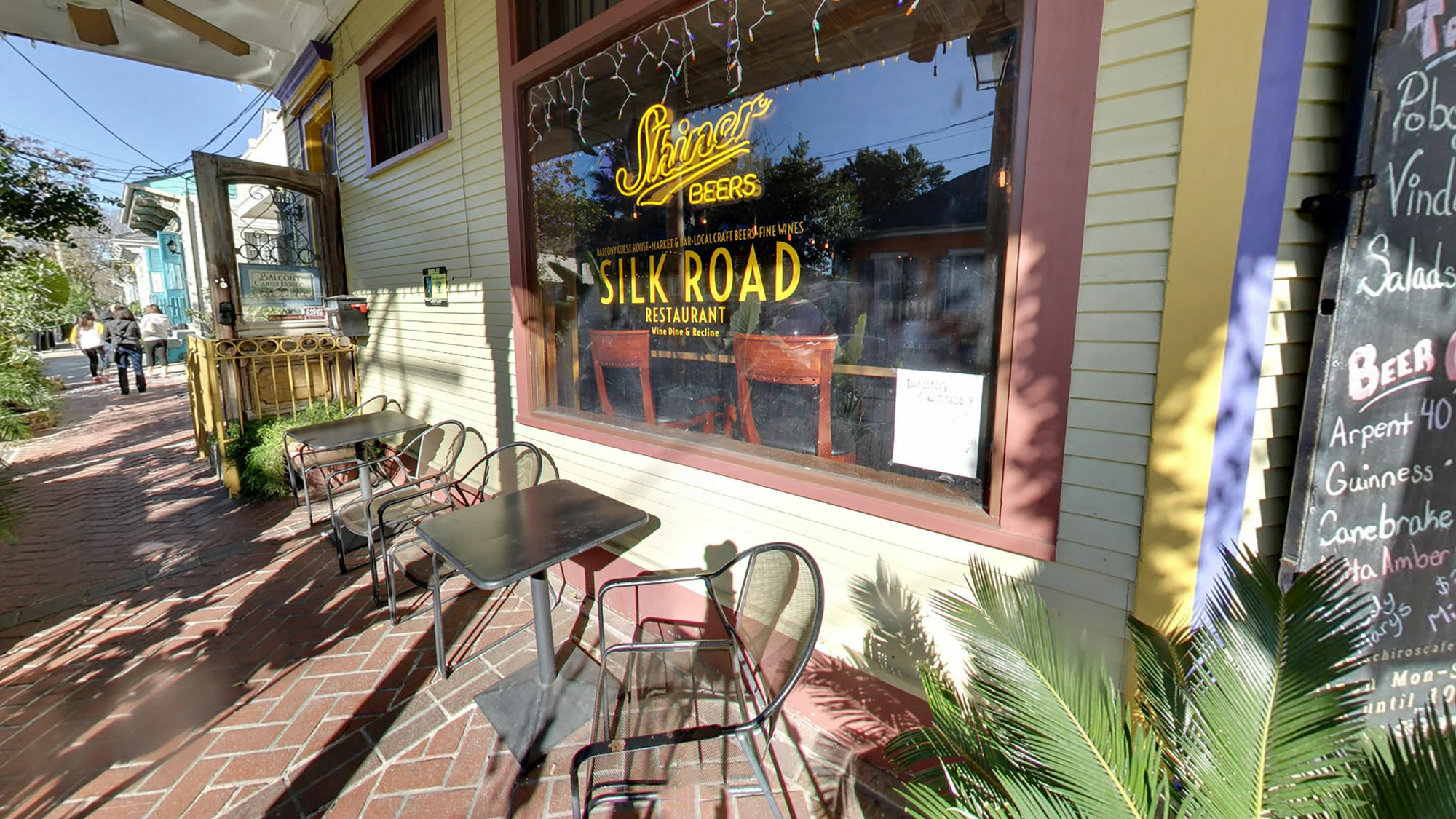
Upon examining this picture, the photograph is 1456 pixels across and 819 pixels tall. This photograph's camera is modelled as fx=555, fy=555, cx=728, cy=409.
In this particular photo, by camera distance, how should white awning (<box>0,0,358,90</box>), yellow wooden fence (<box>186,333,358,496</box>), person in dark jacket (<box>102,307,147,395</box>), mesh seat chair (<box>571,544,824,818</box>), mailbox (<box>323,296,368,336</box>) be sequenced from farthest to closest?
person in dark jacket (<box>102,307,147,395</box>)
mailbox (<box>323,296,368,336</box>)
yellow wooden fence (<box>186,333,358,496</box>)
white awning (<box>0,0,358,90</box>)
mesh seat chair (<box>571,544,824,818</box>)

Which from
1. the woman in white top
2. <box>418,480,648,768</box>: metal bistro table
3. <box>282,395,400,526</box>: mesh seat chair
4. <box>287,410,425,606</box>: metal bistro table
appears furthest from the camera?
the woman in white top

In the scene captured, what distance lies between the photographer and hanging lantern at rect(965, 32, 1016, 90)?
5.61 feet

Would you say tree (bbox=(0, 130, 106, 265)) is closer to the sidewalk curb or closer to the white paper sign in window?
the sidewalk curb

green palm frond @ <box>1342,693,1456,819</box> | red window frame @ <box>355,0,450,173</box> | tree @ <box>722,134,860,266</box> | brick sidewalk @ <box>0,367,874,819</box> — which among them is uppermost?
red window frame @ <box>355,0,450,173</box>

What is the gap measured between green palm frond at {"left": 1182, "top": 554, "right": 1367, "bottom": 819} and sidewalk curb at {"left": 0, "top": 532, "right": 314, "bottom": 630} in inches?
195

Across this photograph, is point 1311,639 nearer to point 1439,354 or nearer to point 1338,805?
point 1338,805

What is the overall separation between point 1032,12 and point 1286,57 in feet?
2.02

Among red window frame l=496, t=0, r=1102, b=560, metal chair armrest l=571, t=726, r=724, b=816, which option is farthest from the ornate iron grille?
red window frame l=496, t=0, r=1102, b=560

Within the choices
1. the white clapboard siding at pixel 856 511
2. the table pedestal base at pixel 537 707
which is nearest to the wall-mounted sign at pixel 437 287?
the white clapboard siding at pixel 856 511

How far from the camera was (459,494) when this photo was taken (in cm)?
417

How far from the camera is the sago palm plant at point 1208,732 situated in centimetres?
97

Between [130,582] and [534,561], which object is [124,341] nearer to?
[130,582]

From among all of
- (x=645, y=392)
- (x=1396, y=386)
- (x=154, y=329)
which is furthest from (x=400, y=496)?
(x=154, y=329)

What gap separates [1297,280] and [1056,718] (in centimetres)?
125
